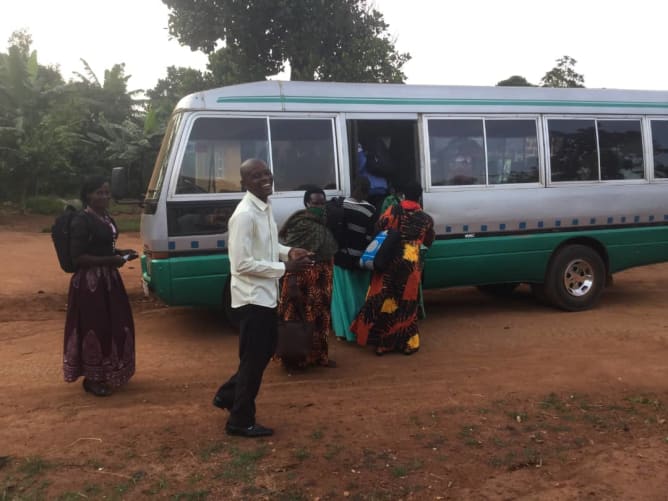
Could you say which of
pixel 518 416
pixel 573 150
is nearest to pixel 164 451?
pixel 518 416

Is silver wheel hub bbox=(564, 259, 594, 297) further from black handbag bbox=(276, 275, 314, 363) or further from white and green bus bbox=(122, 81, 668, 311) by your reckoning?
black handbag bbox=(276, 275, 314, 363)

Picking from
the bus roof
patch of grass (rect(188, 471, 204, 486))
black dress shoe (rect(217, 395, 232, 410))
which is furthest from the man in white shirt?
the bus roof

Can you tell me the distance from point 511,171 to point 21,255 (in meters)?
9.19

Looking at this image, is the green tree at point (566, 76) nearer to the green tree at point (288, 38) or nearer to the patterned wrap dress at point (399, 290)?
the green tree at point (288, 38)

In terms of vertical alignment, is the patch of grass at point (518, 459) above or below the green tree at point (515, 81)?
below

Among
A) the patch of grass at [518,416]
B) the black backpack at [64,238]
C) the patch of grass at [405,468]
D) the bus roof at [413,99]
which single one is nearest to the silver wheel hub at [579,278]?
the bus roof at [413,99]

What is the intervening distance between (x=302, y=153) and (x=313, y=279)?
5.47 ft

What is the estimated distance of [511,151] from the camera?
7340 millimetres

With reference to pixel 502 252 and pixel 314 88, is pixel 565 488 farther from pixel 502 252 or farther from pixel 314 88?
pixel 314 88

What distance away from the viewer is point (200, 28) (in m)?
19.8

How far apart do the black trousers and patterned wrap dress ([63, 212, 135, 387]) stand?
125 centimetres

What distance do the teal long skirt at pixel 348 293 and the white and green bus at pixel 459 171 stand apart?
2.78ft

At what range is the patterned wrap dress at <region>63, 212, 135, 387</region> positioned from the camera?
15.4 feet

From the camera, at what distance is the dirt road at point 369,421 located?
3494mm
